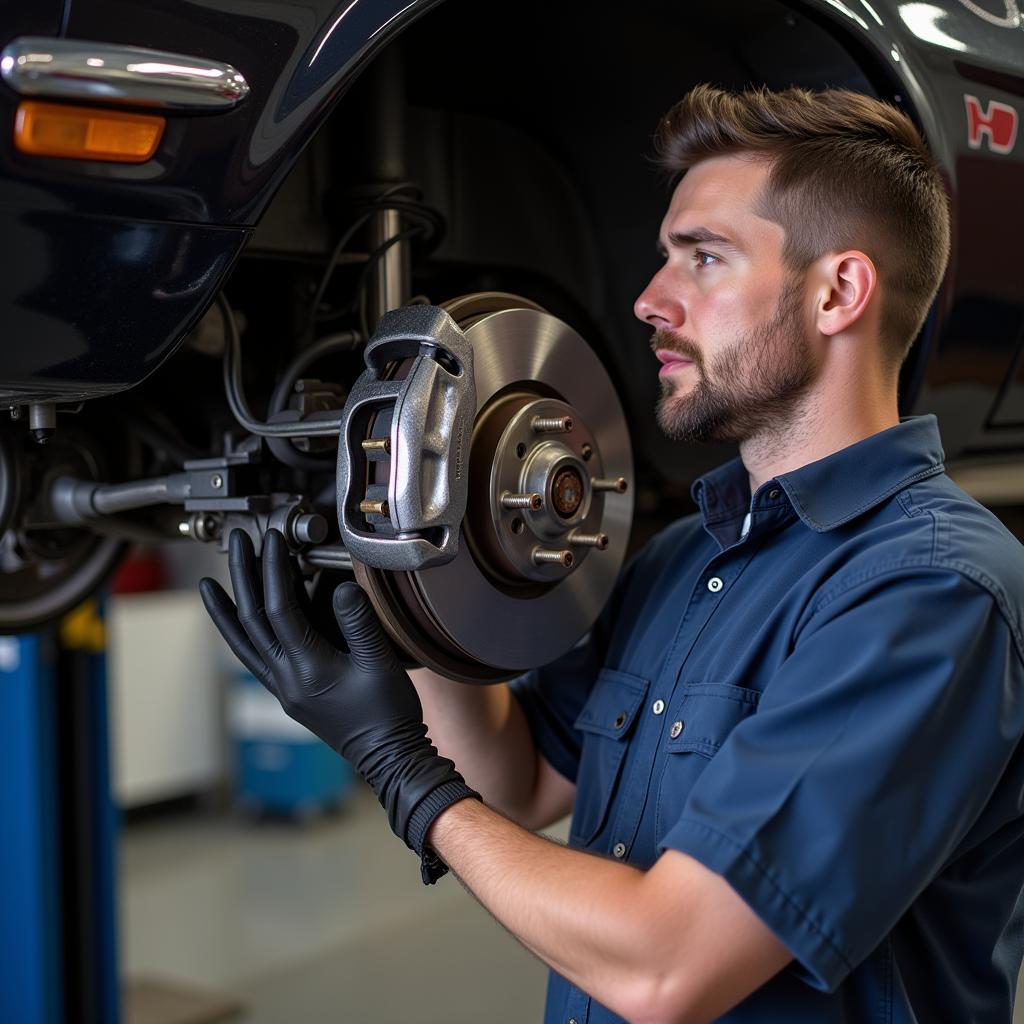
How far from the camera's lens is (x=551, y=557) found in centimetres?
96

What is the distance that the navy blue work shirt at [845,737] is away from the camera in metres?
0.74

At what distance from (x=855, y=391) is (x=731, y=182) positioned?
204 millimetres

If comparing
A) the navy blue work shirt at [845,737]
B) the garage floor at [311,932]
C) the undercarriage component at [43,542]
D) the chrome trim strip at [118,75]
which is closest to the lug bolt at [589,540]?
the navy blue work shirt at [845,737]

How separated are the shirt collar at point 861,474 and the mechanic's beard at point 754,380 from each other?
57mm

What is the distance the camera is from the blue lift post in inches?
90.6

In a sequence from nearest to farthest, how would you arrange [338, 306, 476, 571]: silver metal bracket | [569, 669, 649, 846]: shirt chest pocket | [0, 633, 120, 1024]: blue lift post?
1. [338, 306, 476, 571]: silver metal bracket
2. [569, 669, 649, 846]: shirt chest pocket
3. [0, 633, 120, 1024]: blue lift post

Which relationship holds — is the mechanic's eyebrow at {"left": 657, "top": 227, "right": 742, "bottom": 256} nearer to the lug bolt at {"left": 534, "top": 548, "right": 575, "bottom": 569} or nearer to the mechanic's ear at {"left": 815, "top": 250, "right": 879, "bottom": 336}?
the mechanic's ear at {"left": 815, "top": 250, "right": 879, "bottom": 336}

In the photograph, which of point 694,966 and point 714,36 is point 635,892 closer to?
point 694,966

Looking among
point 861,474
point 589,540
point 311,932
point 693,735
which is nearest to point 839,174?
point 861,474

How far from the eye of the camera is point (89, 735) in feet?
7.90

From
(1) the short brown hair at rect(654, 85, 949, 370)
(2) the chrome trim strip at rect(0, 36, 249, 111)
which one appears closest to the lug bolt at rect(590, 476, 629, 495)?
(1) the short brown hair at rect(654, 85, 949, 370)

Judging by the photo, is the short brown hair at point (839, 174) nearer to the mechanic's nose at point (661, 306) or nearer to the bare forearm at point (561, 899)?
the mechanic's nose at point (661, 306)

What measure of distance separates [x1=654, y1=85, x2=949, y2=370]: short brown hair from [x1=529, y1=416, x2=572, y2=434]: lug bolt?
223 mm

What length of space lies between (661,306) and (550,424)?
15cm
